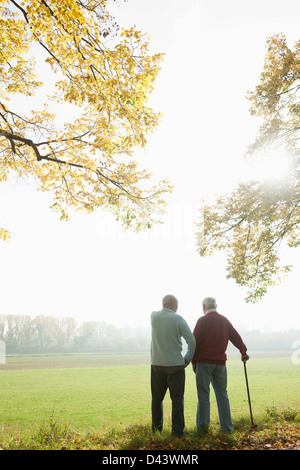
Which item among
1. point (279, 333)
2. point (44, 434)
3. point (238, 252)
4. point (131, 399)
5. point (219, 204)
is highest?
point (219, 204)

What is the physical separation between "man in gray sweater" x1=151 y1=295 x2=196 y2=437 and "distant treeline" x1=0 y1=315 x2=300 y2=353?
335ft

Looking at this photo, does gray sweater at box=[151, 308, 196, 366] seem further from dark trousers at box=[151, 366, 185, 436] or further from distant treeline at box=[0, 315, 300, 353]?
distant treeline at box=[0, 315, 300, 353]

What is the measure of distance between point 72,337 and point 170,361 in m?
119

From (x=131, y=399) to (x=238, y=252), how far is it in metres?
14.0

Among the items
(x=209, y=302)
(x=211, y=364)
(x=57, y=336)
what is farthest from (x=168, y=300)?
(x=57, y=336)

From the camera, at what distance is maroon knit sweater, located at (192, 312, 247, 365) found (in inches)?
195

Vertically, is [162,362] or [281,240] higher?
[281,240]

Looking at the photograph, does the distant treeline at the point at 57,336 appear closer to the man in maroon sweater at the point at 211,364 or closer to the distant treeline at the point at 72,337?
the distant treeline at the point at 72,337

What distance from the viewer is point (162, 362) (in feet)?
15.0

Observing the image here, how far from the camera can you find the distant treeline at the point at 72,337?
102 metres

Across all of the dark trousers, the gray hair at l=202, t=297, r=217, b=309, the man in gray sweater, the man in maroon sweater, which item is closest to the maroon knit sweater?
the man in maroon sweater

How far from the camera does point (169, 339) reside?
15.2 ft
